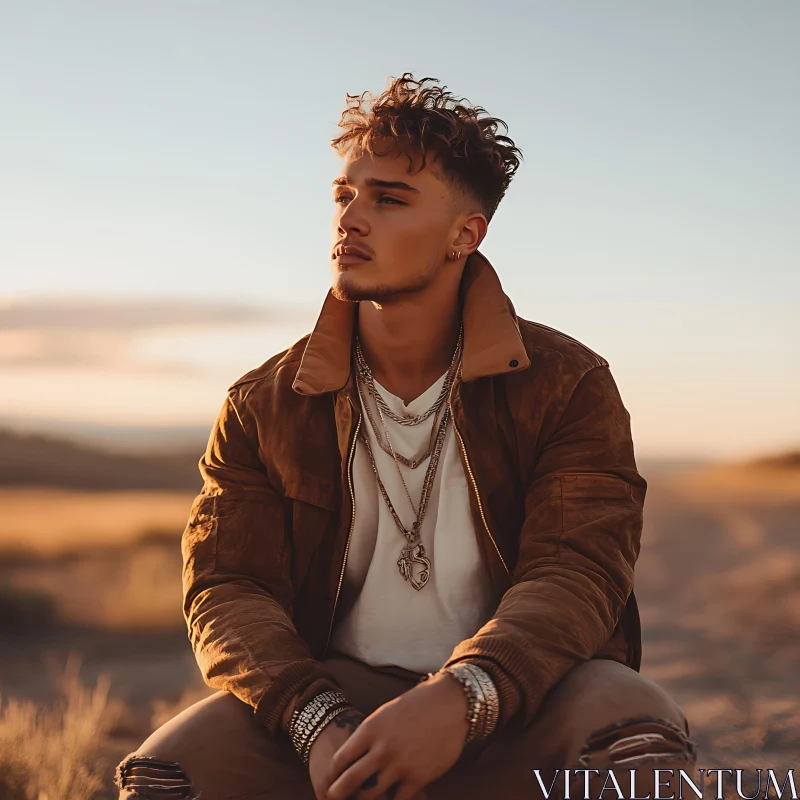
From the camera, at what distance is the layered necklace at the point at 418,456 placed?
3246 millimetres

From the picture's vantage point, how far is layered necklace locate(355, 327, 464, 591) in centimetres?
325

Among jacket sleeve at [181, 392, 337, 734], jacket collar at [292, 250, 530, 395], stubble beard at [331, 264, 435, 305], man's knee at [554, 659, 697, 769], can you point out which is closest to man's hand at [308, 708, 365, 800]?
jacket sleeve at [181, 392, 337, 734]

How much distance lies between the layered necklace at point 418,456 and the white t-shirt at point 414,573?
0.05ft

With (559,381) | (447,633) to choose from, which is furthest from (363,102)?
(447,633)

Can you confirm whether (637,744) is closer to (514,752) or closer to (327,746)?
(514,752)

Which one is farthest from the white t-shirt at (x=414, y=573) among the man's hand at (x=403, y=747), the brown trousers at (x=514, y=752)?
the man's hand at (x=403, y=747)

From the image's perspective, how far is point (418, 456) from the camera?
11.1ft

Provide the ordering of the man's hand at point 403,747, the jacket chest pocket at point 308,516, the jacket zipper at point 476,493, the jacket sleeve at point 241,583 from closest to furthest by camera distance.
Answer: the man's hand at point 403,747, the jacket sleeve at point 241,583, the jacket zipper at point 476,493, the jacket chest pocket at point 308,516

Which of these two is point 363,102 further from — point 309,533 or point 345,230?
point 309,533

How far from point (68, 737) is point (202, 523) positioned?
2.52 metres

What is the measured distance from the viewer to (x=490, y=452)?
3211mm

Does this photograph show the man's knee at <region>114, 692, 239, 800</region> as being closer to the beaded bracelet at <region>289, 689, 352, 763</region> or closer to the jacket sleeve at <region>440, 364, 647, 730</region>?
the beaded bracelet at <region>289, 689, 352, 763</region>

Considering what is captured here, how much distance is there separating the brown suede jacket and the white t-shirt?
0.07m

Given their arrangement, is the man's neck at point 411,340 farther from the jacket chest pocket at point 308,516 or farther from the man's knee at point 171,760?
the man's knee at point 171,760
